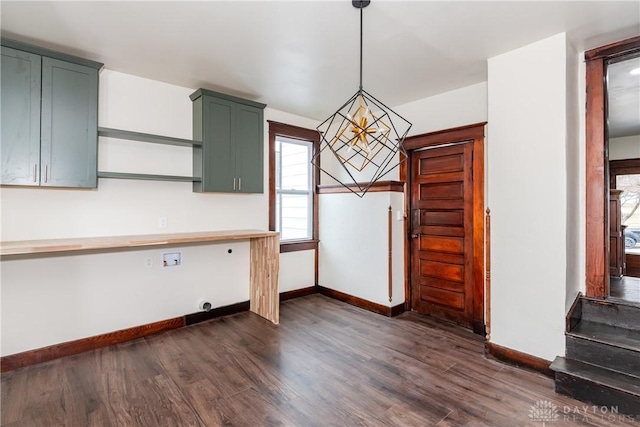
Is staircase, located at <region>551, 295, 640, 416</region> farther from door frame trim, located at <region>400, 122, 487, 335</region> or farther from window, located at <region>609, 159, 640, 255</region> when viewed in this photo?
window, located at <region>609, 159, 640, 255</region>

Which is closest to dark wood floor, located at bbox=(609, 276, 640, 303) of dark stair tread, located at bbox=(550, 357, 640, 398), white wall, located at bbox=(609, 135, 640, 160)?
dark stair tread, located at bbox=(550, 357, 640, 398)

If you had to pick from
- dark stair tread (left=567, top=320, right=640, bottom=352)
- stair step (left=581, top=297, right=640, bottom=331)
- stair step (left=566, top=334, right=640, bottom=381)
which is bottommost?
stair step (left=566, top=334, right=640, bottom=381)

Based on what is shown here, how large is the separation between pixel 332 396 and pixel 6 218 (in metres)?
2.94

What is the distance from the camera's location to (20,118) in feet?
7.77

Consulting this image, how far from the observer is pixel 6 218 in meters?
2.50

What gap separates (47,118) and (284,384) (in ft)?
9.29

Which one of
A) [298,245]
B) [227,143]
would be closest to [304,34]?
[227,143]

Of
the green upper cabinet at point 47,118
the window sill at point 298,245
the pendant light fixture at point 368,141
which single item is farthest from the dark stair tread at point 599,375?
the green upper cabinet at point 47,118

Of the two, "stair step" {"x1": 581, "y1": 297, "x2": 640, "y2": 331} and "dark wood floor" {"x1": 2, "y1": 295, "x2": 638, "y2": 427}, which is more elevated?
"stair step" {"x1": 581, "y1": 297, "x2": 640, "y2": 331}

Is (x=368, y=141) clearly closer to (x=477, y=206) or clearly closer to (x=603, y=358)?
(x=477, y=206)

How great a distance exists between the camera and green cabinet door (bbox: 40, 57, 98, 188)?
8.14 ft

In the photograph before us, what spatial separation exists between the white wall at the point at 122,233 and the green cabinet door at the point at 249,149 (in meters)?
0.34

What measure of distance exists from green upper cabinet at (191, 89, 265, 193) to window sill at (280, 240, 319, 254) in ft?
3.20

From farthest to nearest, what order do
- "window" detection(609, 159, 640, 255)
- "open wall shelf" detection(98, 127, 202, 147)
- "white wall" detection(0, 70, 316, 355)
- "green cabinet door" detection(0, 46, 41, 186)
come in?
"window" detection(609, 159, 640, 255), "open wall shelf" detection(98, 127, 202, 147), "white wall" detection(0, 70, 316, 355), "green cabinet door" detection(0, 46, 41, 186)
